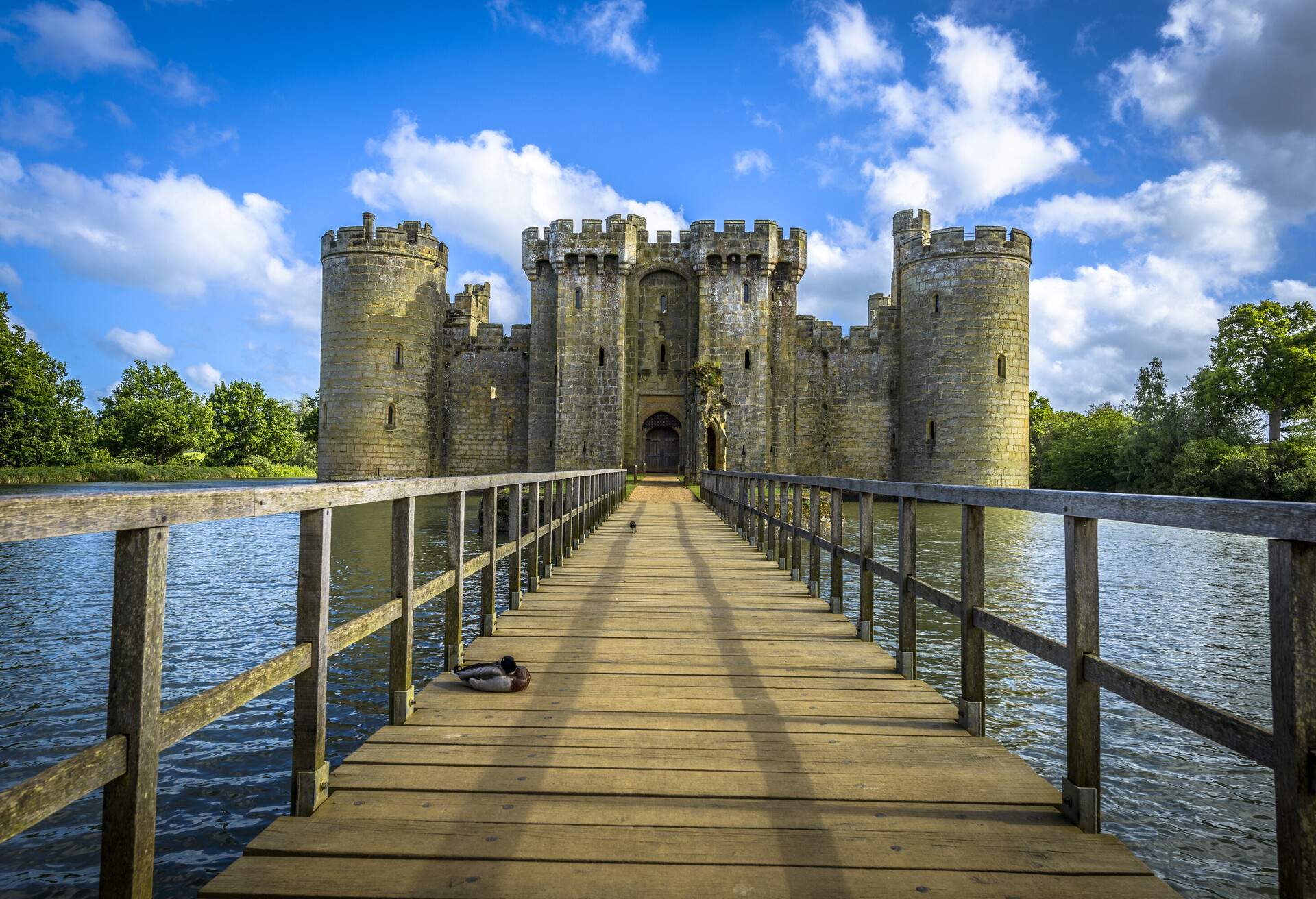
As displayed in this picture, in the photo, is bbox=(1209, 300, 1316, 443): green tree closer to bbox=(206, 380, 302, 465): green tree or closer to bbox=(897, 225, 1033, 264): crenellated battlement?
bbox=(897, 225, 1033, 264): crenellated battlement

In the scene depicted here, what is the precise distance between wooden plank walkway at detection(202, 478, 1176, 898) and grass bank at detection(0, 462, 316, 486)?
140ft

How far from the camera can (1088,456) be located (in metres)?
41.8

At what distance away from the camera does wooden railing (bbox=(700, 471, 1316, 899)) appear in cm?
172

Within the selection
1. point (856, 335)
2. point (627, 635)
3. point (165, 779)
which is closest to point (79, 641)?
point (165, 779)

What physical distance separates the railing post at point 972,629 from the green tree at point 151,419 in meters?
55.1

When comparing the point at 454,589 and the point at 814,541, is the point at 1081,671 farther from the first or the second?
the point at 814,541

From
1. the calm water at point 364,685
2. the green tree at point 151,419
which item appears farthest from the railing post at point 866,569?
the green tree at point 151,419

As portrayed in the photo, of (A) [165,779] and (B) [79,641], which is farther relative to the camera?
(B) [79,641]

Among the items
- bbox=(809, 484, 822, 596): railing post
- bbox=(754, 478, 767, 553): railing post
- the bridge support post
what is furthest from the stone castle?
the bridge support post

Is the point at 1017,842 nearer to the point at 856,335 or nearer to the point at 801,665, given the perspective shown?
the point at 801,665

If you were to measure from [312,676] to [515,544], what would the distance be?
3312mm

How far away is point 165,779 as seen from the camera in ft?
17.7

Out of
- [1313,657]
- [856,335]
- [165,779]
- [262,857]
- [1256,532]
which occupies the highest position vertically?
[856,335]

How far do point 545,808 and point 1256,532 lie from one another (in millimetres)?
2145
